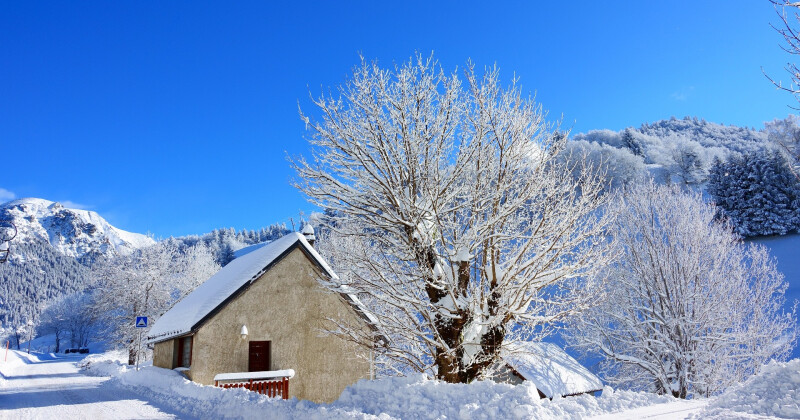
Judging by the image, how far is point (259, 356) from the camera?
14.6 m

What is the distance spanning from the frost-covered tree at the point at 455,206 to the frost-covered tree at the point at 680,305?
8.40 meters

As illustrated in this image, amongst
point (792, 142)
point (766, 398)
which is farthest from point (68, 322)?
point (792, 142)

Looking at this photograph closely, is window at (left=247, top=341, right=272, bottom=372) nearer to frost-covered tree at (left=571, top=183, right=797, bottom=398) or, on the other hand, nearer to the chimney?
the chimney

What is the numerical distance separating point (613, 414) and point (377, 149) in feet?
19.7

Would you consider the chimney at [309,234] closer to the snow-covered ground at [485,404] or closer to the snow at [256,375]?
the snow at [256,375]

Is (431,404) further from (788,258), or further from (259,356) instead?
(788,258)

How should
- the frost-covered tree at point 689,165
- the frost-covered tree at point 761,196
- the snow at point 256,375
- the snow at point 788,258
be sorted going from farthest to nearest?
1. the frost-covered tree at point 689,165
2. the frost-covered tree at point 761,196
3. the snow at point 788,258
4. the snow at point 256,375

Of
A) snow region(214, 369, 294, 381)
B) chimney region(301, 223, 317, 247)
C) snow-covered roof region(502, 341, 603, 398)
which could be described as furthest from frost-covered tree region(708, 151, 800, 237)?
snow region(214, 369, 294, 381)

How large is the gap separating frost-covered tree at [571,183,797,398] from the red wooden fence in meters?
10.6

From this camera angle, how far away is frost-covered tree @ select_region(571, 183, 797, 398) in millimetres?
15211

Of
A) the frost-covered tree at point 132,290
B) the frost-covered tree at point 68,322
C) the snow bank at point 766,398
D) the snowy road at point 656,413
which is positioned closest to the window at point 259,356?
the snowy road at point 656,413

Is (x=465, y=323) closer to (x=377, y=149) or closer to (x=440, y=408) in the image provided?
(x=440, y=408)

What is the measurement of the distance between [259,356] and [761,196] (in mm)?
43947

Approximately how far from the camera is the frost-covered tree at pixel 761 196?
123 ft
